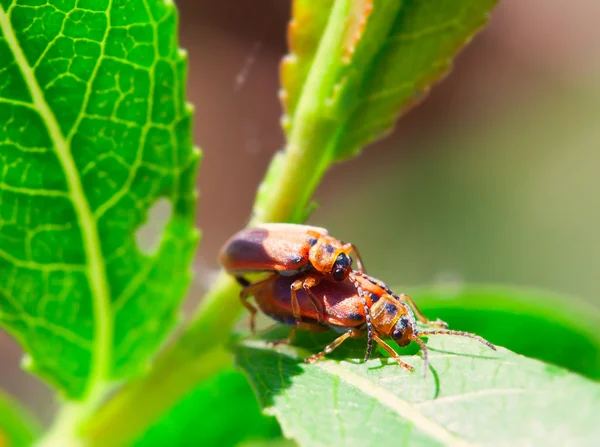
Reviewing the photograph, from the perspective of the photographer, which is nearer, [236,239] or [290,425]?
[290,425]

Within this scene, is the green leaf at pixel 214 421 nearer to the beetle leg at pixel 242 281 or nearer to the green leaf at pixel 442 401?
the beetle leg at pixel 242 281

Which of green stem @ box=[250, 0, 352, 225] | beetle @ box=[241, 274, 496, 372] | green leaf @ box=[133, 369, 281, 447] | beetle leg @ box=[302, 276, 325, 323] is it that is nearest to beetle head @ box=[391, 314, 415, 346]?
beetle @ box=[241, 274, 496, 372]

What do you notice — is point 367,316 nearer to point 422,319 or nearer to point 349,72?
point 422,319

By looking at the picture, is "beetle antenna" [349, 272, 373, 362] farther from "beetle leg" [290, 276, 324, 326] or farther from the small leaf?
the small leaf

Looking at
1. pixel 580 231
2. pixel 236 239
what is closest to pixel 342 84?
pixel 236 239

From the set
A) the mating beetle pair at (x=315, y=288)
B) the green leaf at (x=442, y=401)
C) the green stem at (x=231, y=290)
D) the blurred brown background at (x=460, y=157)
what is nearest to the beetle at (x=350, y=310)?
the mating beetle pair at (x=315, y=288)

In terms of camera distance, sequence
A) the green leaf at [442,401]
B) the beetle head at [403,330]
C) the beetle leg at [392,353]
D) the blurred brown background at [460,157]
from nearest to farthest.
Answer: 1. the green leaf at [442,401]
2. the beetle leg at [392,353]
3. the beetle head at [403,330]
4. the blurred brown background at [460,157]

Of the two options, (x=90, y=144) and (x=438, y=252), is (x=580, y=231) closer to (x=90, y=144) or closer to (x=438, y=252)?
(x=438, y=252)
